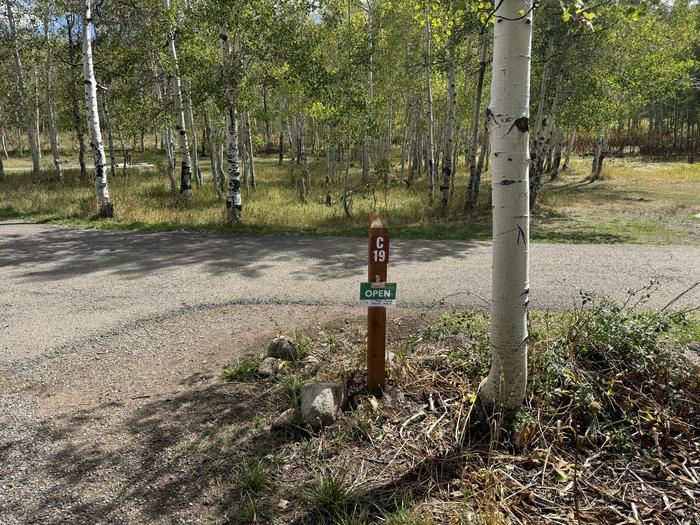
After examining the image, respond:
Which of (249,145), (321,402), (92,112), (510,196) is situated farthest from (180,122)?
(510,196)

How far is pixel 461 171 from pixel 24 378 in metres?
30.3

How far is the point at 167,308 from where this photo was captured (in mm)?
6355

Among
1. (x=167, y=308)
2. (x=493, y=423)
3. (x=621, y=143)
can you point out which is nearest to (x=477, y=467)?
(x=493, y=423)

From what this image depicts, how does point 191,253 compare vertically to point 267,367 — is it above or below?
above

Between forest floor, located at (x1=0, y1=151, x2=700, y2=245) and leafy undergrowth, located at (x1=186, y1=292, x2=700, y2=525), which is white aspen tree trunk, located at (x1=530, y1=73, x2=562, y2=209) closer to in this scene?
forest floor, located at (x1=0, y1=151, x2=700, y2=245)

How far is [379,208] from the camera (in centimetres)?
1558

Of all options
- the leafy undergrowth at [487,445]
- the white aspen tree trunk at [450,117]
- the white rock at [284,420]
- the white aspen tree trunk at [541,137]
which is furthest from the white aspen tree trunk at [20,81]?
the white rock at [284,420]

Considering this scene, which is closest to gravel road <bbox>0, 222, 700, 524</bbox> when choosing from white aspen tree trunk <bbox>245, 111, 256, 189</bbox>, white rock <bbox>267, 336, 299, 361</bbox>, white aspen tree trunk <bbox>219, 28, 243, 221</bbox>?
white rock <bbox>267, 336, 299, 361</bbox>

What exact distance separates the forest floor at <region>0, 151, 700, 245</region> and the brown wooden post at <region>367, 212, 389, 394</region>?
7.40 meters

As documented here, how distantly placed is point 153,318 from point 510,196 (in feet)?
15.6

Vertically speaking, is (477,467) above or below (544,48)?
below

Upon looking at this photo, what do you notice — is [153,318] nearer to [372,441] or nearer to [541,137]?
[372,441]

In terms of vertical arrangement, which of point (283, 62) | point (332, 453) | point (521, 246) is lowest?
point (332, 453)

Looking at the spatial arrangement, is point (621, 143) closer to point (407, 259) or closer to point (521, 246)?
point (407, 259)
